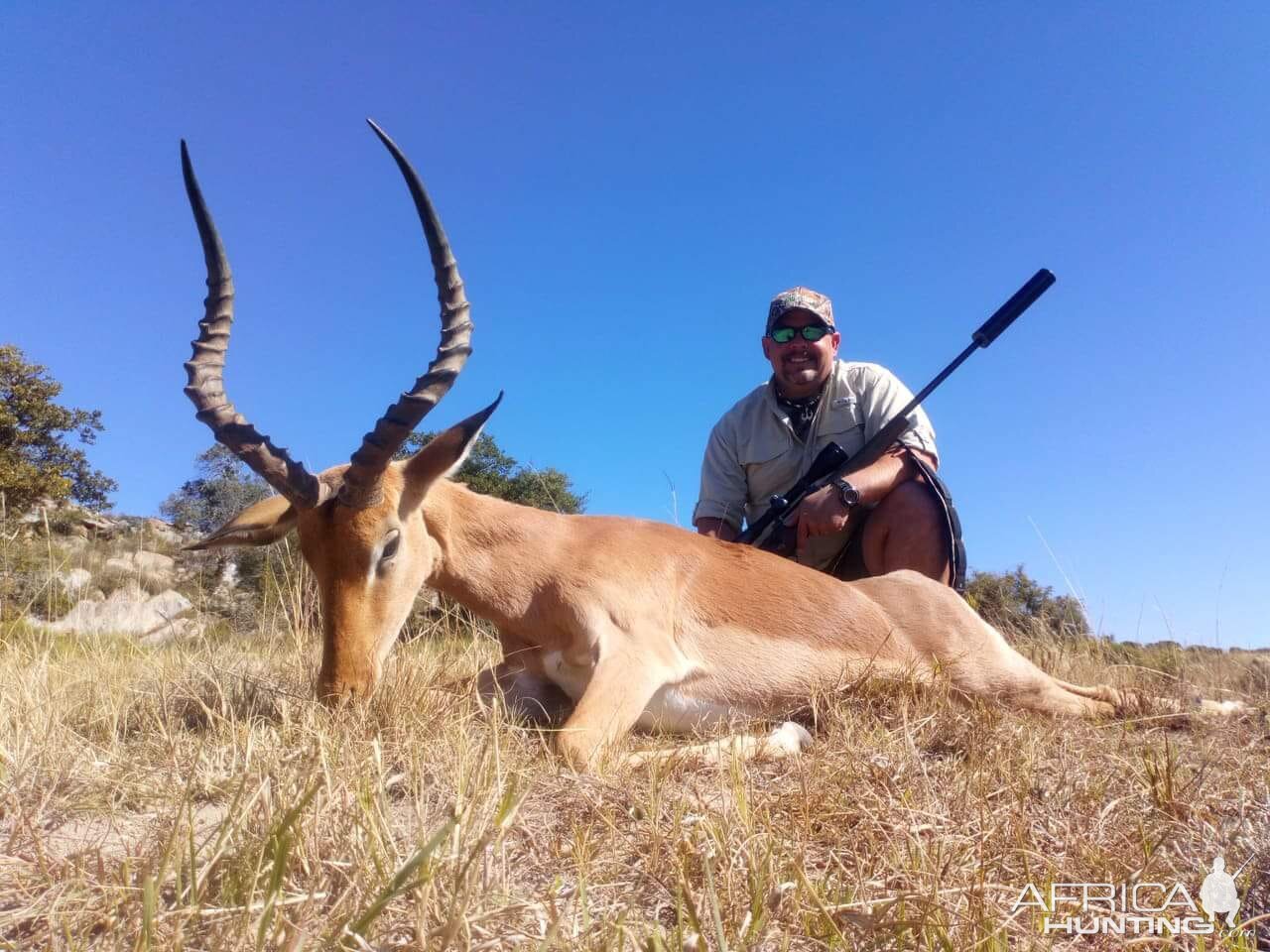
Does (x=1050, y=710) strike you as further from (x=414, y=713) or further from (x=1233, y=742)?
(x=414, y=713)

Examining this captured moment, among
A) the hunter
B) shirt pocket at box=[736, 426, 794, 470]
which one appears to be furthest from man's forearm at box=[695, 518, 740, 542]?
shirt pocket at box=[736, 426, 794, 470]

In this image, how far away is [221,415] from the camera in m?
3.85

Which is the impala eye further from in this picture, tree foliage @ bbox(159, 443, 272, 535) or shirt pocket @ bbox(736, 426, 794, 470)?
tree foliage @ bbox(159, 443, 272, 535)

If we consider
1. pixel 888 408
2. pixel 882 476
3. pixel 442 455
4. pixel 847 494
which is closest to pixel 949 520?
pixel 882 476

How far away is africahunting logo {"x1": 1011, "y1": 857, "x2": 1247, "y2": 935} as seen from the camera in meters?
1.76

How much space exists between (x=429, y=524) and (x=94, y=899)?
2777 mm

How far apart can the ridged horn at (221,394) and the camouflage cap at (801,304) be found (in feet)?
14.8

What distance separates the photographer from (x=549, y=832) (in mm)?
2207

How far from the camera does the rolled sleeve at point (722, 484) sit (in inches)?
292

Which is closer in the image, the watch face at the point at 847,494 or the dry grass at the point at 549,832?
the dry grass at the point at 549,832

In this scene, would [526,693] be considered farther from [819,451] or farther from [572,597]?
[819,451]

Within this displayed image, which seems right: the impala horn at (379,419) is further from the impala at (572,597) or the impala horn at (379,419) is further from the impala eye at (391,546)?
the impala eye at (391,546)

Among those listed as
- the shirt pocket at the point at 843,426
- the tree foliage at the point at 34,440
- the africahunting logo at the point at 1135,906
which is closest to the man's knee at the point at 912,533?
the shirt pocket at the point at 843,426

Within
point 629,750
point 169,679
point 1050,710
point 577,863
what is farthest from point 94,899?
point 1050,710
